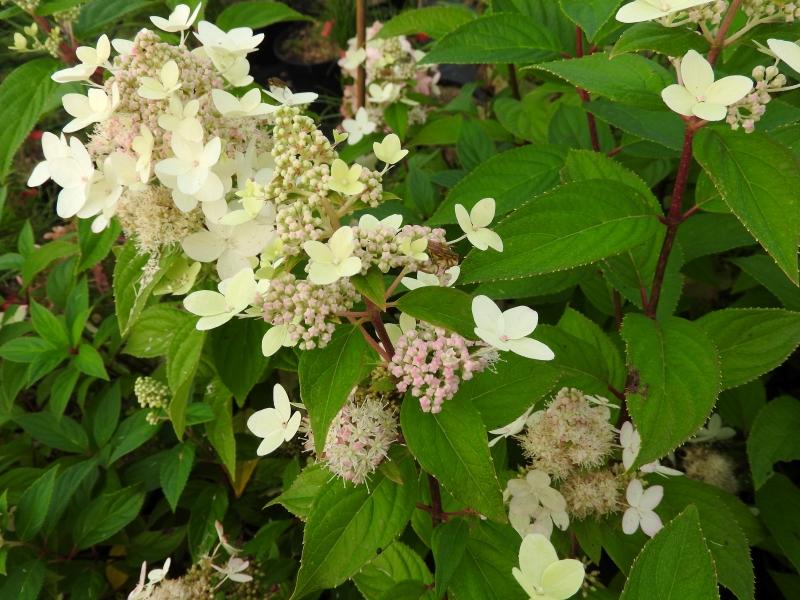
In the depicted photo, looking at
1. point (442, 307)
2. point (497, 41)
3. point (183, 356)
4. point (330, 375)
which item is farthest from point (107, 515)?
point (497, 41)

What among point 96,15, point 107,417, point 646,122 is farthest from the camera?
point 107,417

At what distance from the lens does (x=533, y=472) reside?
35.5 inches

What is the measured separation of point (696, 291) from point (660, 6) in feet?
5.15

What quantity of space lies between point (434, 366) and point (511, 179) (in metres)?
0.63

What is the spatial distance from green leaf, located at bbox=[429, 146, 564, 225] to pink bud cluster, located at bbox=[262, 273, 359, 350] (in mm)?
540

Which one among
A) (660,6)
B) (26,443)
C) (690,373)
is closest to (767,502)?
(690,373)

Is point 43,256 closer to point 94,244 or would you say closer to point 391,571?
point 94,244

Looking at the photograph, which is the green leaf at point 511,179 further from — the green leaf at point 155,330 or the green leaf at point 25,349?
the green leaf at point 25,349

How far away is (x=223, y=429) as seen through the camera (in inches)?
50.3

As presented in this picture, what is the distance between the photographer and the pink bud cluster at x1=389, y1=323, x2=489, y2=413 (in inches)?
26.0

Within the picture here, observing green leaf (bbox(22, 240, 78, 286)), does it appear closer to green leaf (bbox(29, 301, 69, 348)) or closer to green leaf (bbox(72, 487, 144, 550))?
green leaf (bbox(29, 301, 69, 348))

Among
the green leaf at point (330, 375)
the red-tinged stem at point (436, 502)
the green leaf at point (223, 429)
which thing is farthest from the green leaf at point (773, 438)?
the green leaf at point (223, 429)

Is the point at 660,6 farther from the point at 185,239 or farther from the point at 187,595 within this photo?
the point at 187,595

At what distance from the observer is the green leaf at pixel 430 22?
4.90 feet
